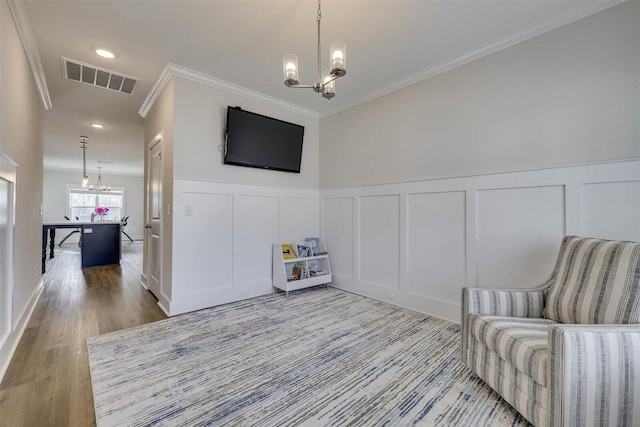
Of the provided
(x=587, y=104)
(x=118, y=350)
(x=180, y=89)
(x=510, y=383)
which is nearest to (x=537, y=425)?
(x=510, y=383)

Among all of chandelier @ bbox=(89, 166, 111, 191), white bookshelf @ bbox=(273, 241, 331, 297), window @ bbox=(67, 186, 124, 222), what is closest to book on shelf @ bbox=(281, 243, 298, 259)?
white bookshelf @ bbox=(273, 241, 331, 297)

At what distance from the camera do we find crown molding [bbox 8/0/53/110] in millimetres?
1929

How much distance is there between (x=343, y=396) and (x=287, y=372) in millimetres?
433

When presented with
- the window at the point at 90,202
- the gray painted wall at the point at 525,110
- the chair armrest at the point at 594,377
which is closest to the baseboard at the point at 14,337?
the chair armrest at the point at 594,377

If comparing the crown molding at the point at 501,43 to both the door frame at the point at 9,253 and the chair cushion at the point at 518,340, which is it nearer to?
the chair cushion at the point at 518,340

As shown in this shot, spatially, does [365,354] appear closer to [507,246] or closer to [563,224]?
[507,246]

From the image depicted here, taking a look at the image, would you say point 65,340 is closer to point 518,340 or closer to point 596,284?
point 518,340

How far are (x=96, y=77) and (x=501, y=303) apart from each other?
4.40 metres

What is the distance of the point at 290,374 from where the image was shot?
1.80m

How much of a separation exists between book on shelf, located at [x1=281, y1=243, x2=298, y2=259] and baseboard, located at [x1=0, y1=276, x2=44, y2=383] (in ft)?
8.04

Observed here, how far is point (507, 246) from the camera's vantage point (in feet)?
7.68

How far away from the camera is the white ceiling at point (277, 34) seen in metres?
1.98

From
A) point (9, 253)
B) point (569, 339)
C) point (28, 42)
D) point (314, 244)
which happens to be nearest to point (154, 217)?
point (9, 253)

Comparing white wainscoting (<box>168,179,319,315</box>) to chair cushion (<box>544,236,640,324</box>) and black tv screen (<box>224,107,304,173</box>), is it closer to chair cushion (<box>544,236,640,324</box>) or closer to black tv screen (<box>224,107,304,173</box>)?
black tv screen (<box>224,107,304,173</box>)
